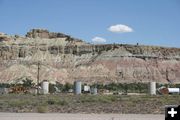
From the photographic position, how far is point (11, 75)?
119m

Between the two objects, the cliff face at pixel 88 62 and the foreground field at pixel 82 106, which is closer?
the foreground field at pixel 82 106

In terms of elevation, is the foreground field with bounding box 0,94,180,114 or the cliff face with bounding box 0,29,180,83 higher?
the cliff face with bounding box 0,29,180,83

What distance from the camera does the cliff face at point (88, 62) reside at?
11969cm

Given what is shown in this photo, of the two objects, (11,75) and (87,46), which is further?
(87,46)

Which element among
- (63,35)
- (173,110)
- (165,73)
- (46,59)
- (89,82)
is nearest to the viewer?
(173,110)

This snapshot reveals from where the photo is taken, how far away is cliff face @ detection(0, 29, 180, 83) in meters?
120

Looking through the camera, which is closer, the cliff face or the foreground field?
the foreground field

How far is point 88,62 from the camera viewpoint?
128 m

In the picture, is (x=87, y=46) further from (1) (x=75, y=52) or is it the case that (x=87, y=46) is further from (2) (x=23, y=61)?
(2) (x=23, y=61)

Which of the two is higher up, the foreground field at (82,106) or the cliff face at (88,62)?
the cliff face at (88,62)

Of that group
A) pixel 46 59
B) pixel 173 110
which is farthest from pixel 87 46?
pixel 173 110

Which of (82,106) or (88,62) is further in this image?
(88,62)

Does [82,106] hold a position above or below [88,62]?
below

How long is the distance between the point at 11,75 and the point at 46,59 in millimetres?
16874
